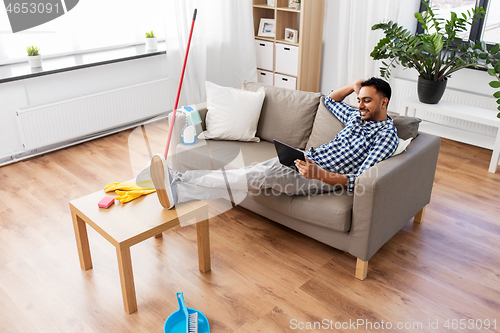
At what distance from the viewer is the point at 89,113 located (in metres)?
Result: 3.86

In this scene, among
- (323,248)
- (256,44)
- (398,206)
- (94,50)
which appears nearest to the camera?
(398,206)

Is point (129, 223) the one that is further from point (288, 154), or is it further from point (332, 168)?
point (332, 168)

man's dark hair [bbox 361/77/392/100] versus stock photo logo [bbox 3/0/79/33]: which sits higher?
stock photo logo [bbox 3/0/79/33]

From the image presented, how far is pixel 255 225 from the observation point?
2732 millimetres

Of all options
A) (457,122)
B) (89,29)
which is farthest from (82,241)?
(457,122)

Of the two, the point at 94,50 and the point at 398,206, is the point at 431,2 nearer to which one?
the point at 398,206

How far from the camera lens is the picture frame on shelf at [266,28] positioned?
470cm

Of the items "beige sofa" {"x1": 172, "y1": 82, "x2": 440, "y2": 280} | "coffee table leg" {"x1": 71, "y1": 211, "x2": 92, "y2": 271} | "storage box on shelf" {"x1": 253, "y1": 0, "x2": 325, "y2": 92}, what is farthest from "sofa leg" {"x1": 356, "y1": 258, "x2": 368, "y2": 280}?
"storage box on shelf" {"x1": 253, "y1": 0, "x2": 325, "y2": 92}

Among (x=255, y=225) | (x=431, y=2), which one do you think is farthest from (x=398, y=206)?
(x=431, y=2)

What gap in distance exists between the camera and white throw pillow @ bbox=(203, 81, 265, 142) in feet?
9.55

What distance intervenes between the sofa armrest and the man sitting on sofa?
13 cm

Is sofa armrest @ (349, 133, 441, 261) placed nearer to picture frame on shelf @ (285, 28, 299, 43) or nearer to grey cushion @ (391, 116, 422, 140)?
grey cushion @ (391, 116, 422, 140)

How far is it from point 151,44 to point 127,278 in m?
2.88

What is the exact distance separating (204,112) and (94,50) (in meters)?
1.73
